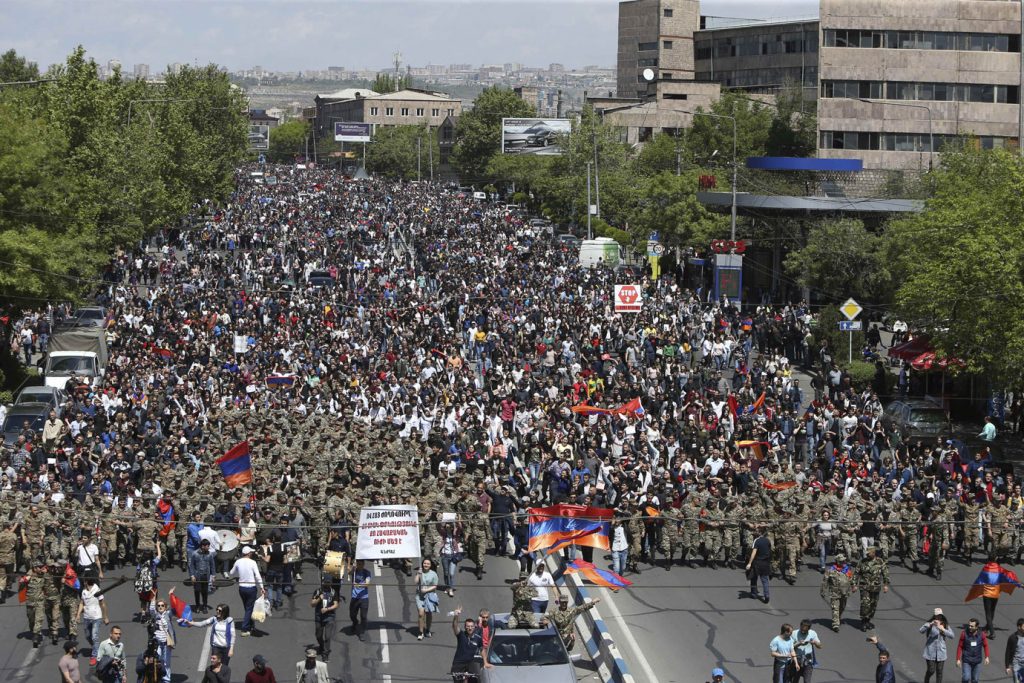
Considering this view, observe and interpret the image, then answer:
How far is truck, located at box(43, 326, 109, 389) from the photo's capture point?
40.0 metres

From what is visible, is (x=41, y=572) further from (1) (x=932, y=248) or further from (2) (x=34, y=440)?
(1) (x=932, y=248)

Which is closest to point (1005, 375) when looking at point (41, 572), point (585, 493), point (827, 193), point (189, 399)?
point (585, 493)

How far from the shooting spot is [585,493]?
2583 centimetres

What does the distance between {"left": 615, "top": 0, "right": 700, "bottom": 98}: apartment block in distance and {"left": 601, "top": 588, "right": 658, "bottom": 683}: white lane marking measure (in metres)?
97.8

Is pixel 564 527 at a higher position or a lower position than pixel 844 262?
lower

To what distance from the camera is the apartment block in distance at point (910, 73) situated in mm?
72062

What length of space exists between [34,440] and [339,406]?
750cm

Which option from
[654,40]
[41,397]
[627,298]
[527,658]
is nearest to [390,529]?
Answer: [527,658]

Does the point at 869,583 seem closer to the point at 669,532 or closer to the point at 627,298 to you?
the point at 669,532

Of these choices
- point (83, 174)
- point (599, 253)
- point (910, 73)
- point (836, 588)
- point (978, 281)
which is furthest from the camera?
point (910, 73)

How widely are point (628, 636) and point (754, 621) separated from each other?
6.80 ft

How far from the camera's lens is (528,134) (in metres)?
119

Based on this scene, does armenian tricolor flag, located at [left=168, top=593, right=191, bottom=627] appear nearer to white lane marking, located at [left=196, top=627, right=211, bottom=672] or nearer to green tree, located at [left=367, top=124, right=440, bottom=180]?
white lane marking, located at [left=196, top=627, right=211, bottom=672]

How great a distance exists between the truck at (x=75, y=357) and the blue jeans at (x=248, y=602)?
20.8m
